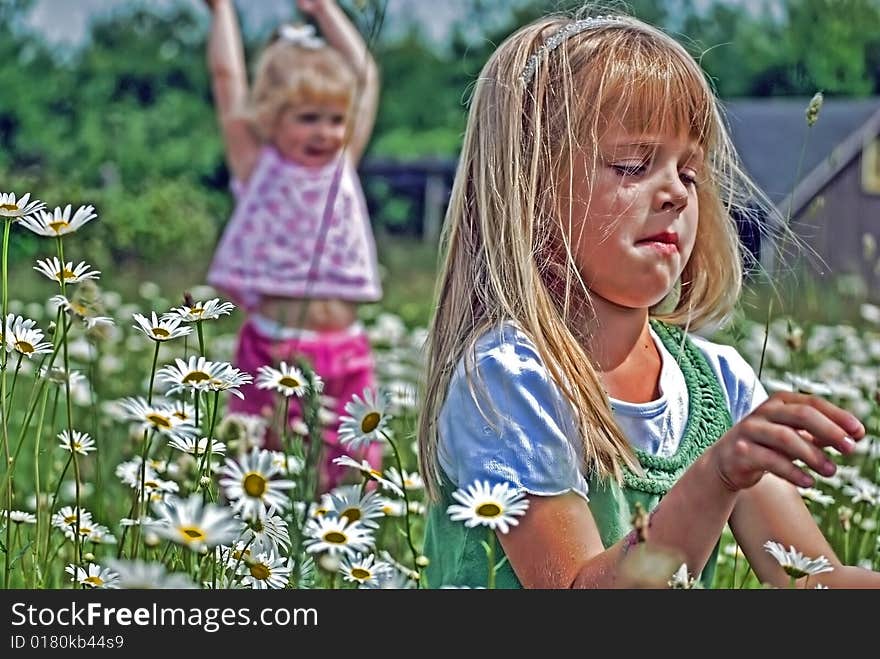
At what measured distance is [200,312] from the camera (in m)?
1.10

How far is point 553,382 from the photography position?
1.12 metres

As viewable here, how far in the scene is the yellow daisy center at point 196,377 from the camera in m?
1.09

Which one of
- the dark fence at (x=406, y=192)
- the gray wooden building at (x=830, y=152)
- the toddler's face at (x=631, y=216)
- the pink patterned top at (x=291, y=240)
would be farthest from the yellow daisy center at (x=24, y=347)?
the dark fence at (x=406, y=192)

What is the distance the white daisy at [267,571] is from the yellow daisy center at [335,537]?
0.04 meters

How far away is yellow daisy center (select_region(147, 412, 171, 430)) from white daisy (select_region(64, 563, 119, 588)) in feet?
0.41

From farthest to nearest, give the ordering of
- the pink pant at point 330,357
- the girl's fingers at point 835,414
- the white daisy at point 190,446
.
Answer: the pink pant at point 330,357
the white daisy at point 190,446
the girl's fingers at point 835,414

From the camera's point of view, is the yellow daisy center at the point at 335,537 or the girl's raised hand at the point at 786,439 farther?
the yellow daisy center at the point at 335,537

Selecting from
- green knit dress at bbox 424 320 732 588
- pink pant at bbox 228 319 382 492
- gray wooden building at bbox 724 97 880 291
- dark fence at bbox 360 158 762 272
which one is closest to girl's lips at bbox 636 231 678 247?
green knit dress at bbox 424 320 732 588

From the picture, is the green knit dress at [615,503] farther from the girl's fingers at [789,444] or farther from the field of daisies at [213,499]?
the girl's fingers at [789,444]

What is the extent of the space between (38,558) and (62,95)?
21.9ft

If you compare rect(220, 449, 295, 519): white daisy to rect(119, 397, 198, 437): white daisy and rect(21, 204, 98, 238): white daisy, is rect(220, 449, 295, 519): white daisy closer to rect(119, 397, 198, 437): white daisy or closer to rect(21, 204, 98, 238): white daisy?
rect(119, 397, 198, 437): white daisy

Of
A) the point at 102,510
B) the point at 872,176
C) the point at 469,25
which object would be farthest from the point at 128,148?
the point at 102,510

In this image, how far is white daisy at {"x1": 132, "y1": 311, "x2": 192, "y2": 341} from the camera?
108cm

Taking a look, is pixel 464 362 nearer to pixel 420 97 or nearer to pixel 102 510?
pixel 102 510
